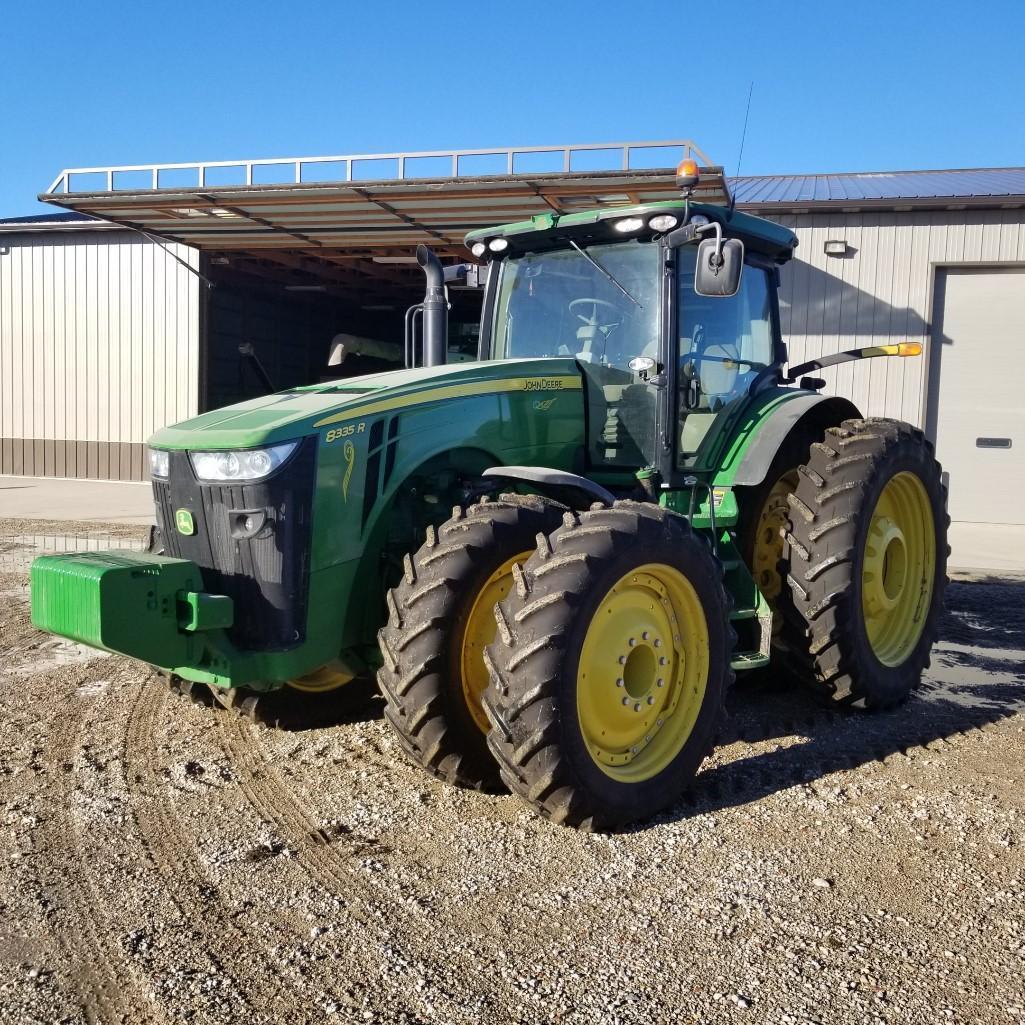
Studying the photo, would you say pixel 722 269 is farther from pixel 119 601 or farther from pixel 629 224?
pixel 119 601

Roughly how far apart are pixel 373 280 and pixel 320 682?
50.7ft

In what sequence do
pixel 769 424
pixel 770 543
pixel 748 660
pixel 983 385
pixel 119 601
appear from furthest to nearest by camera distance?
pixel 983 385 → pixel 770 543 → pixel 769 424 → pixel 748 660 → pixel 119 601

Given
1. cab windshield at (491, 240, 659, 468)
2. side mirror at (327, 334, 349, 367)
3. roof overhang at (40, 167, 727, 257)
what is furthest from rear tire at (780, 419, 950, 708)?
roof overhang at (40, 167, 727, 257)

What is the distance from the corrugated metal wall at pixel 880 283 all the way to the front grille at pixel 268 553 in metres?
11.4

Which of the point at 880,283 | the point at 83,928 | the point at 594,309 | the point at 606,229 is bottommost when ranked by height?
the point at 83,928

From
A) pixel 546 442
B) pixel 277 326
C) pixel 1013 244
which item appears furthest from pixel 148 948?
pixel 277 326

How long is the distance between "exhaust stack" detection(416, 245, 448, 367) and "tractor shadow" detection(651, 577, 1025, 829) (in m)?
2.30

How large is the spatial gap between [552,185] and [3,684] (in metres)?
8.56

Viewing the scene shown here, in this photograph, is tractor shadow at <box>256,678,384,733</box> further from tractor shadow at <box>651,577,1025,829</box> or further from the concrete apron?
the concrete apron

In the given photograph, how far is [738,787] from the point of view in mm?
4047

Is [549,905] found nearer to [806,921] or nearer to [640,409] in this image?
[806,921]

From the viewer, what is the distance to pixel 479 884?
3.19 metres

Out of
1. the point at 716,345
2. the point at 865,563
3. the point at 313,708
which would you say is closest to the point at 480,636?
the point at 313,708

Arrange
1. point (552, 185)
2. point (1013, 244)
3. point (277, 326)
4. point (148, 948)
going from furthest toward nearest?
point (277, 326)
point (1013, 244)
point (552, 185)
point (148, 948)
